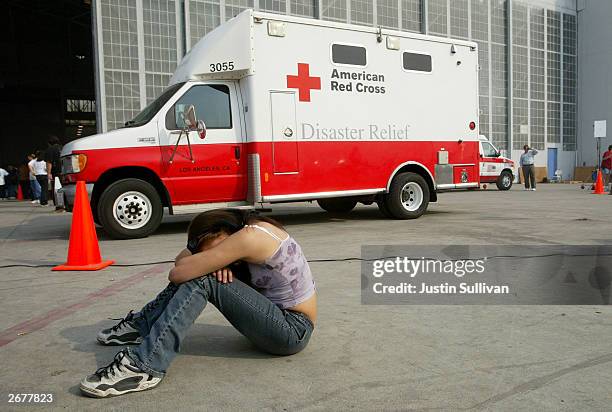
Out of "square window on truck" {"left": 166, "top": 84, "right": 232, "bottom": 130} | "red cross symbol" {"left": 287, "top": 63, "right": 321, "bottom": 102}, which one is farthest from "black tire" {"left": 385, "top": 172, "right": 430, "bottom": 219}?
"square window on truck" {"left": 166, "top": 84, "right": 232, "bottom": 130}

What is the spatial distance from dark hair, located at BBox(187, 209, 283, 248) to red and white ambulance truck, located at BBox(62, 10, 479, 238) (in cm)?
503

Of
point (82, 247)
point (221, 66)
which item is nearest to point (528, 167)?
point (221, 66)

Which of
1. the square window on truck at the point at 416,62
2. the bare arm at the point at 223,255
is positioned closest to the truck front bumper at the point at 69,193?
the bare arm at the point at 223,255

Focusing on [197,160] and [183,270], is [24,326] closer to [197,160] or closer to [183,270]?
[183,270]

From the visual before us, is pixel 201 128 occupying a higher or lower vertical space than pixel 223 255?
higher

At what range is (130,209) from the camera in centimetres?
778

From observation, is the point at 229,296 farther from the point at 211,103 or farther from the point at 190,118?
the point at 211,103

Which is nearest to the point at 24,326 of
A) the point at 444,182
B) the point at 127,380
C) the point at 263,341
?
the point at 127,380

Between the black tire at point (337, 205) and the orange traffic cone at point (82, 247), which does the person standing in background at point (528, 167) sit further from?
the orange traffic cone at point (82, 247)

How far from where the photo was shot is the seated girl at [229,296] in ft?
8.26

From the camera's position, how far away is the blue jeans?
253 centimetres

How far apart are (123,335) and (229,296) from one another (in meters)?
0.92

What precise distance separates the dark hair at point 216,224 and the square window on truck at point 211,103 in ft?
18.1

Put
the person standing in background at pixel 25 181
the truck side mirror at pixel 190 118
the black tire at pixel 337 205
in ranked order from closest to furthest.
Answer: the truck side mirror at pixel 190 118 → the black tire at pixel 337 205 → the person standing in background at pixel 25 181
